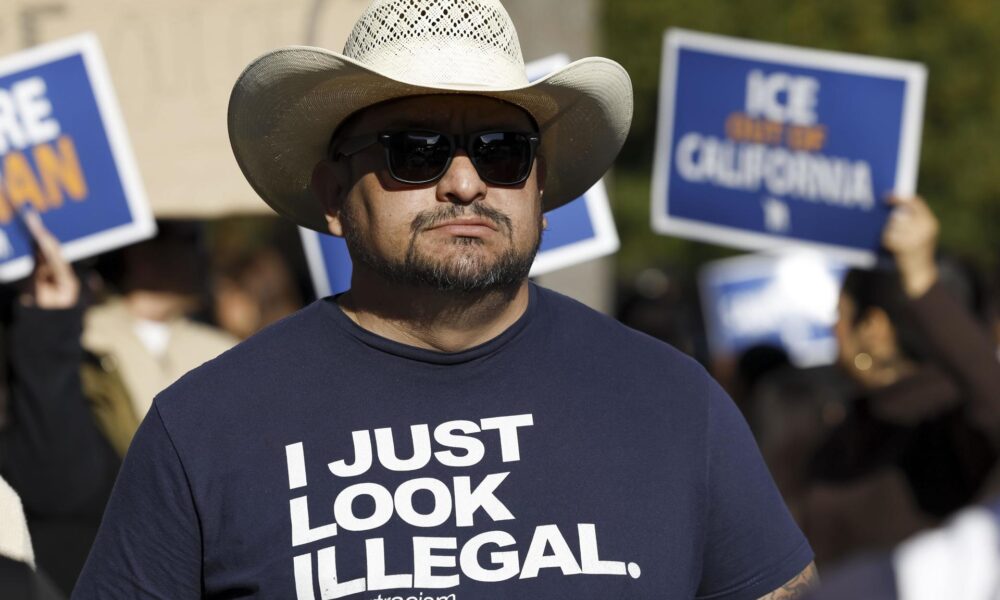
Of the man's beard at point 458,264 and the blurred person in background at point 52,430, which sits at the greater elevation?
the man's beard at point 458,264

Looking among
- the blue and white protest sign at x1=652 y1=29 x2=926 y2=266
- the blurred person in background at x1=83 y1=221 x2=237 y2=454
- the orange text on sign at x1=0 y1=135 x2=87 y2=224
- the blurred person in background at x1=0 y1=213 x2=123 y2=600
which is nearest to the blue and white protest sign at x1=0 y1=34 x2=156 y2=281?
the orange text on sign at x1=0 y1=135 x2=87 y2=224

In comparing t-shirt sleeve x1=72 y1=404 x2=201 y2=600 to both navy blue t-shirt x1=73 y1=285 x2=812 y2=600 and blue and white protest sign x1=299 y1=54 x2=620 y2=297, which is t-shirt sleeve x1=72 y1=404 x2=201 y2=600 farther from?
blue and white protest sign x1=299 y1=54 x2=620 y2=297

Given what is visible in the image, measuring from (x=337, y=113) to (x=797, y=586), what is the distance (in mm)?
1193

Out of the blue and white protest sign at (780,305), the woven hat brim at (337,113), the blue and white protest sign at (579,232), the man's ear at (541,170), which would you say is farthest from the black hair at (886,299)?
the blue and white protest sign at (780,305)

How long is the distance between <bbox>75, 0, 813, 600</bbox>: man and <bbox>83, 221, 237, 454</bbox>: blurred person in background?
66.0 inches

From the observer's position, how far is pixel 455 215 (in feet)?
9.02

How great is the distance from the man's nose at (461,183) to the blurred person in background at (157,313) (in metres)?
1.91

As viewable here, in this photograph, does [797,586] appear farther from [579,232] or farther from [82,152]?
[82,152]

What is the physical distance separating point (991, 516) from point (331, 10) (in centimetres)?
328

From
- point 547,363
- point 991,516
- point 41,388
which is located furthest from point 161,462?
point 991,516

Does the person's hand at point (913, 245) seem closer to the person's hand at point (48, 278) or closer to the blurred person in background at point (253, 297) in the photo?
the person's hand at point (48, 278)

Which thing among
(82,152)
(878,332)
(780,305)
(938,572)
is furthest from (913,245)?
(780,305)

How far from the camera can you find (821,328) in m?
9.34

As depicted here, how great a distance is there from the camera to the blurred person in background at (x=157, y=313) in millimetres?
4473
